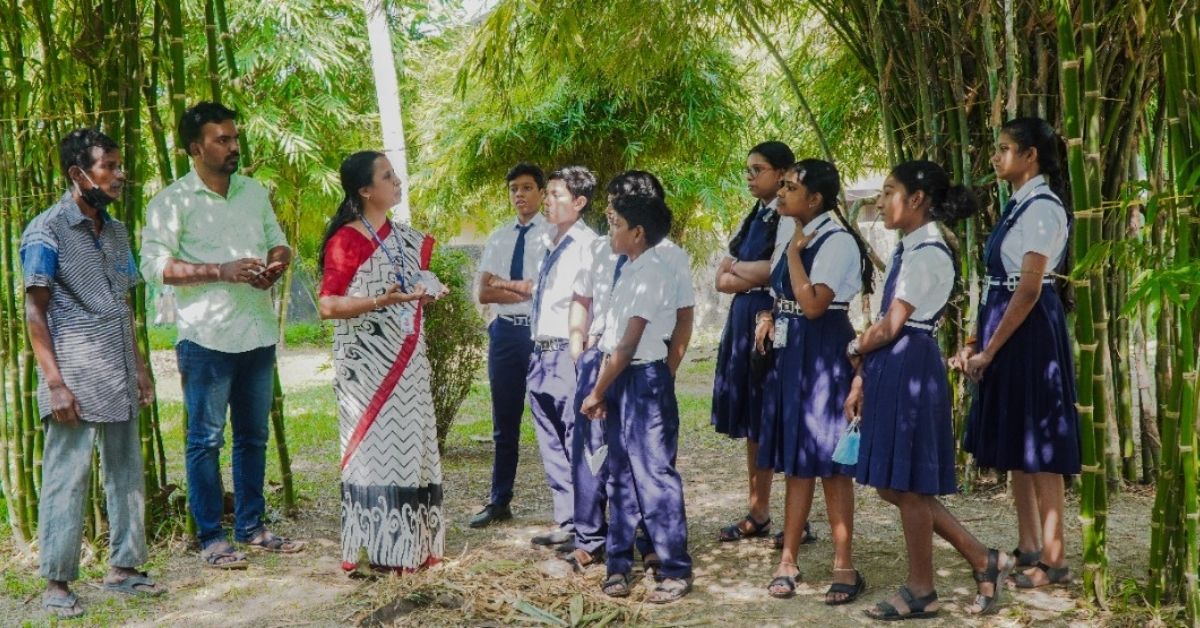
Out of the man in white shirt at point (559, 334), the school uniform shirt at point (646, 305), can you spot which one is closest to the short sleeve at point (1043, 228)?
the school uniform shirt at point (646, 305)

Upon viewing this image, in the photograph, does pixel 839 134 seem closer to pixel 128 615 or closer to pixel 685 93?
pixel 685 93

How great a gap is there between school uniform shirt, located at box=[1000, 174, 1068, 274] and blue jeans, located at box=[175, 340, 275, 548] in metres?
2.84

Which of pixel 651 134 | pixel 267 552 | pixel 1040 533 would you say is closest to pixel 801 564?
pixel 1040 533

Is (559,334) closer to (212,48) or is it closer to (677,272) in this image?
(677,272)

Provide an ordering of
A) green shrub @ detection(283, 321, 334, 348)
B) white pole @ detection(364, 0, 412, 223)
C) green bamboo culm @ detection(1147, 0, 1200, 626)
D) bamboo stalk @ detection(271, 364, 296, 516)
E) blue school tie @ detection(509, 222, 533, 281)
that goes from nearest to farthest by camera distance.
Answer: green bamboo culm @ detection(1147, 0, 1200, 626), bamboo stalk @ detection(271, 364, 296, 516), blue school tie @ detection(509, 222, 533, 281), white pole @ detection(364, 0, 412, 223), green shrub @ detection(283, 321, 334, 348)

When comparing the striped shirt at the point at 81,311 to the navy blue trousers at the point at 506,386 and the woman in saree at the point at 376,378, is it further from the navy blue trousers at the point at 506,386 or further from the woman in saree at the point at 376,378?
the navy blue trousers at the point at 506,386

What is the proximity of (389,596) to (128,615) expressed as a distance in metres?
0.91

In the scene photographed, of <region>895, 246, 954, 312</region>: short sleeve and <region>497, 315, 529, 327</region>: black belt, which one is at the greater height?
<region>895, 246, 954, 312</region>: short sleeve

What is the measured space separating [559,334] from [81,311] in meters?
1.77

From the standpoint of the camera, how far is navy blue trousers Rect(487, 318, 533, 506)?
196 inches

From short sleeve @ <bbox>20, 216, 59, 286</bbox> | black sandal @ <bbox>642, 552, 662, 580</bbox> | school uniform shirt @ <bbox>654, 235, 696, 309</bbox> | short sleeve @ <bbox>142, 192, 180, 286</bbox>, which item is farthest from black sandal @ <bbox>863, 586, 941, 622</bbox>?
short sleeve @ <bbox>20, 216, 59, 286</bbox>

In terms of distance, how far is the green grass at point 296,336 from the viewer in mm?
15906

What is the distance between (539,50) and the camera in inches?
213

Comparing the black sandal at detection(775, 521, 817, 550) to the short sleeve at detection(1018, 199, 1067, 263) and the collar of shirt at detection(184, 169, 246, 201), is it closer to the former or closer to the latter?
the short sleeve at detection(1018, 199, 1067, 263)
